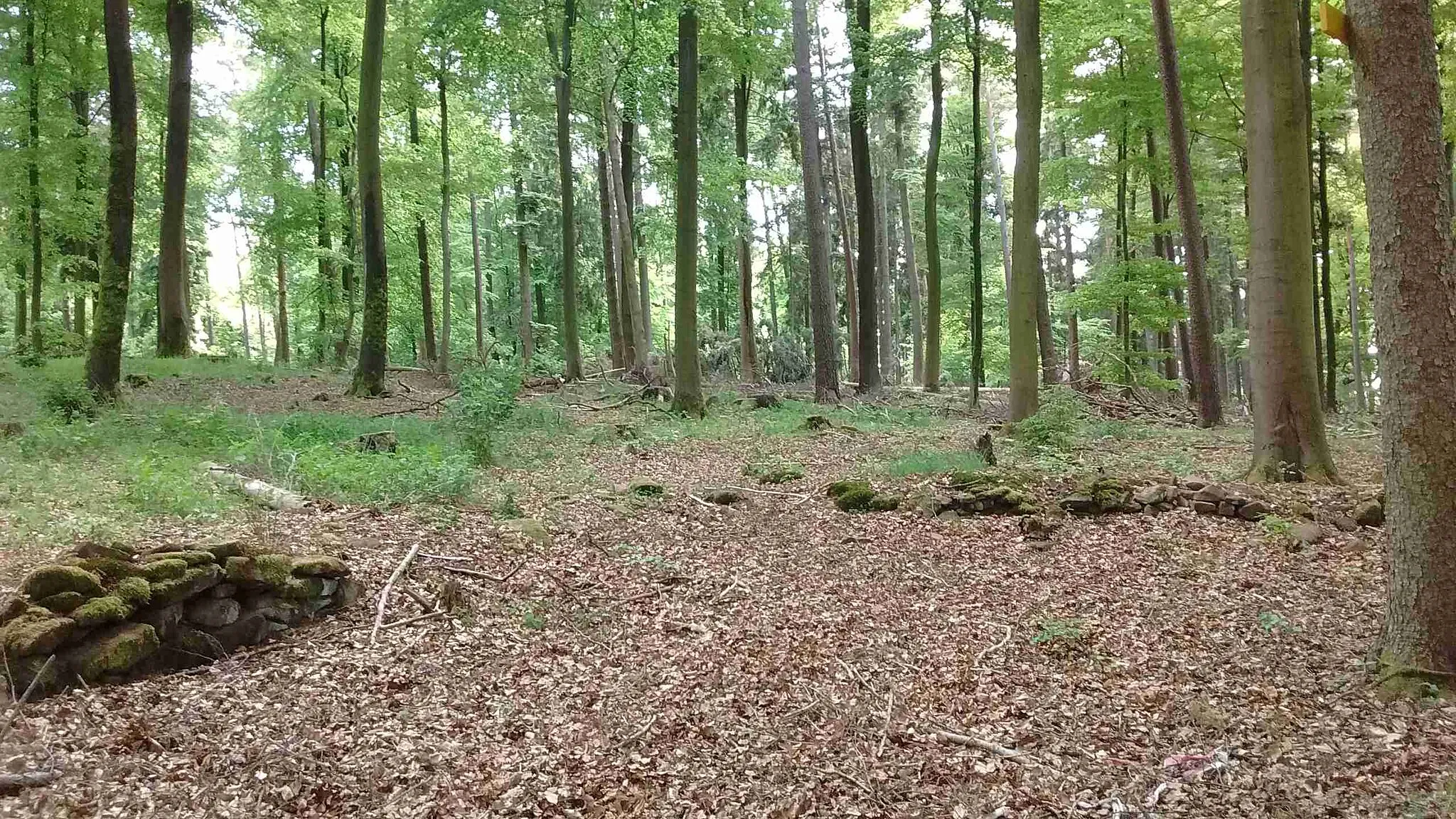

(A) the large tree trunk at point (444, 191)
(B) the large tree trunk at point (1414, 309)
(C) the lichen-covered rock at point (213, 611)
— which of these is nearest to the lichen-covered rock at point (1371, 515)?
(B) the large tree trunk at point (1414, 309)

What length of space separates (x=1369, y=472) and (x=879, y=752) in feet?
24.7

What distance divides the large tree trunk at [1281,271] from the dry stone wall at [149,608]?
836 centimetres

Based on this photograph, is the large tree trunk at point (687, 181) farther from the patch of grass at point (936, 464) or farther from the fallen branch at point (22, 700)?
the fallen branch at point (22, 700)

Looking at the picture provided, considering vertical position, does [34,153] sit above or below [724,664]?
above

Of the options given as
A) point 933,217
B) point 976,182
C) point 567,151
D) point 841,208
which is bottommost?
point 976,182

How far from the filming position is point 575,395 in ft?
53.7

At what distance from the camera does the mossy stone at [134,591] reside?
404cm

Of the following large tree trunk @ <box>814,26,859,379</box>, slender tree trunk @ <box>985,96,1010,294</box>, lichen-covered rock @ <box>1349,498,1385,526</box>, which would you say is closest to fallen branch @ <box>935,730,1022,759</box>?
lichen-covered rock @ <box>1349,498,1385,526</box>

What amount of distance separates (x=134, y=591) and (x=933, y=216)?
714 inches

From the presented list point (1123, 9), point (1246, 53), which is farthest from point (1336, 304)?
point (1246, 53)

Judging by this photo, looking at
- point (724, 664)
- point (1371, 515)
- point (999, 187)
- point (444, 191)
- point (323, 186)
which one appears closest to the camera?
point (724, 664)

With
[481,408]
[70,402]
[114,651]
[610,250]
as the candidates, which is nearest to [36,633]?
[114,651]

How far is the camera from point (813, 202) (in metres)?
15.9

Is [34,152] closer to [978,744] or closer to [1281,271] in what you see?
[978,744]
